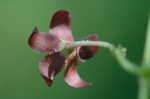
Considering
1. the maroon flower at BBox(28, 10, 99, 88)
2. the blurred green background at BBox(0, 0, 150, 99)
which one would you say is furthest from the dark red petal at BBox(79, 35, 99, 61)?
the blurred green background at BBox(0, 0, 150, 99)

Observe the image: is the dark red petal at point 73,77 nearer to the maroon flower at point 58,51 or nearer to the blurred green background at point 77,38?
the maroon flower at point 58,51

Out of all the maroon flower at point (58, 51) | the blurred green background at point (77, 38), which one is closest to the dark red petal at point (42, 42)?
the maroon flower at point (58, 51)

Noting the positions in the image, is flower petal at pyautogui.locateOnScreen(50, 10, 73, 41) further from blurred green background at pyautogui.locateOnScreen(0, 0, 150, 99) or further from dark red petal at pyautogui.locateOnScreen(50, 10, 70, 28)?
blurred green background at pyautogui.locateOnScreen(0, 0, 150, 99)

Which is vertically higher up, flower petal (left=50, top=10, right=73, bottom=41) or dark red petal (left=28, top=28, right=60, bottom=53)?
flower petal (left=50, top=10, right=73, bottom=41)

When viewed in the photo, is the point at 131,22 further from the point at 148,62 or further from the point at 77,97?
the point at 148,62

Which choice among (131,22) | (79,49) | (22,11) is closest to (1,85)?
(22,11)

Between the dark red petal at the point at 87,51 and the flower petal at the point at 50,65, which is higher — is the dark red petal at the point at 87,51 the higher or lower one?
the higher one

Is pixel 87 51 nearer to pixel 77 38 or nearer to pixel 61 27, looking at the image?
pixel 61 27
